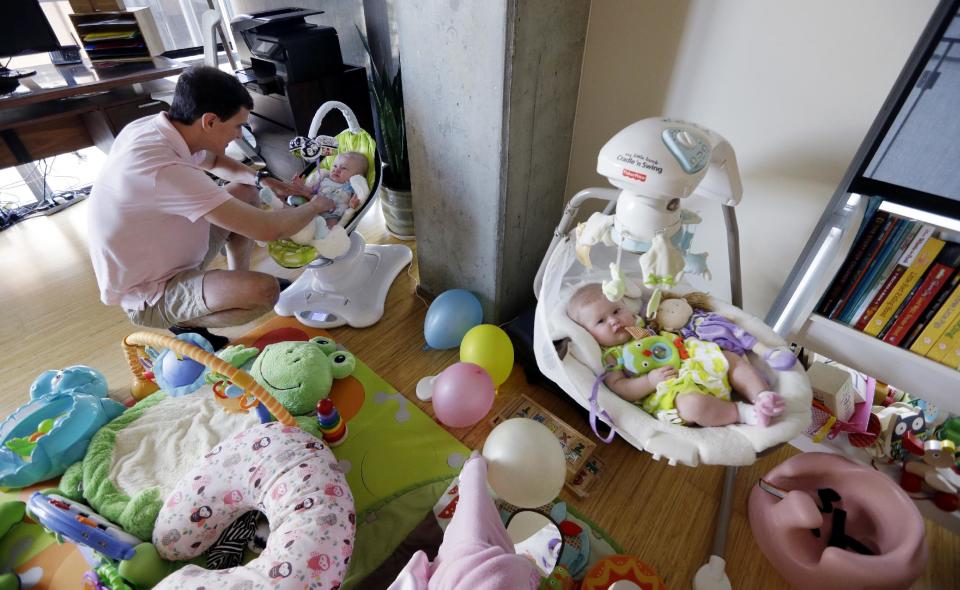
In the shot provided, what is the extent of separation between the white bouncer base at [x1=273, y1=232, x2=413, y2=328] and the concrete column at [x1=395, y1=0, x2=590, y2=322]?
335 mm

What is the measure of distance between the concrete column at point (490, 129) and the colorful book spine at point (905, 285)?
111 centimetres

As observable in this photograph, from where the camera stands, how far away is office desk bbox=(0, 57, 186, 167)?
243 centimetres

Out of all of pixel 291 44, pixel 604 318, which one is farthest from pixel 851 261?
pixel 291 44

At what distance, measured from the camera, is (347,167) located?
75.7 inches

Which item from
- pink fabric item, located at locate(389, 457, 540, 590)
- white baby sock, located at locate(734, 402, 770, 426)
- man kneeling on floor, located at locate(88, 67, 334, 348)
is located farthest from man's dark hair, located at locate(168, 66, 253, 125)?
white baby sock, located at locate(734, 402, 770, 426)

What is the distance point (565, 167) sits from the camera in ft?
5.98

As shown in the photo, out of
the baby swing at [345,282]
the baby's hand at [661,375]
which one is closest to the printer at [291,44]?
the baby swing at [345,282]

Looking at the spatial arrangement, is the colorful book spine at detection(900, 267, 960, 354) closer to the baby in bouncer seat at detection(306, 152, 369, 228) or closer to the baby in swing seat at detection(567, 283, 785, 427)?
the baby in swing seat at detection(567, 283, 785, 427)

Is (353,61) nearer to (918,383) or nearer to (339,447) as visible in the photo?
(339,447)

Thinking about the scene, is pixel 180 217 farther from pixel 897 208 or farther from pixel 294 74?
pixel 897 208

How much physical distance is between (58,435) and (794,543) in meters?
2.25

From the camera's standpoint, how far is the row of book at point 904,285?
1143 mm

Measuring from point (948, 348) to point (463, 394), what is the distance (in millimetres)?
1346

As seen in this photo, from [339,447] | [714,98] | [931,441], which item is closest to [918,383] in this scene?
[931,441]
